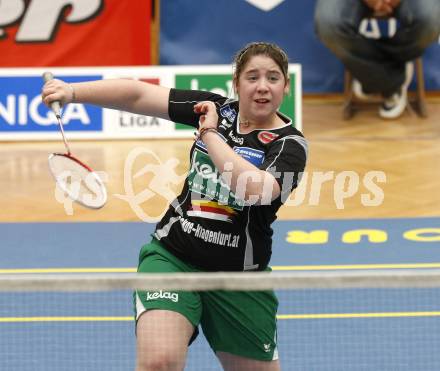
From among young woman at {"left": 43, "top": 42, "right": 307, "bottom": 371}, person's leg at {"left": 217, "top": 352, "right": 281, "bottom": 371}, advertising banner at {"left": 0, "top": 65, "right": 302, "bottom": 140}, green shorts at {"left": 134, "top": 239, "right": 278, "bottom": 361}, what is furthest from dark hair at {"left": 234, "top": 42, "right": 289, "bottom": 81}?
advertising banner at {"left": 0, "top": 65, "right": 302, "bottom": 140}

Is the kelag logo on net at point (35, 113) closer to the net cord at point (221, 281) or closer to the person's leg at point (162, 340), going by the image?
the person's leg at point (162, 340)

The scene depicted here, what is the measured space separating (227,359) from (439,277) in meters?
1.11

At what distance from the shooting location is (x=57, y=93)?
382 centimetres

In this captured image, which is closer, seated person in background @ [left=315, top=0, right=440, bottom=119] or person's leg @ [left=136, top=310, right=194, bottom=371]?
person's leg @ [left=136, top=310, right=194, bottom=371]

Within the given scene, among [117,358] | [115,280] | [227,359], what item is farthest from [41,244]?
[115,280]

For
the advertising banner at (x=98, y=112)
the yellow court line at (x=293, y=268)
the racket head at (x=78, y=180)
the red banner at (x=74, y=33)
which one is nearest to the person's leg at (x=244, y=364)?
the racket head at (x=78, y=180)

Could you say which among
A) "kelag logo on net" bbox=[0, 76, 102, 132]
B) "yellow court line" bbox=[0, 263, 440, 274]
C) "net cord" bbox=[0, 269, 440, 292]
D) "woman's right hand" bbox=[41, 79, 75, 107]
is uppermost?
"kelag logo on net" bbox=[0, 76, 102, 132]

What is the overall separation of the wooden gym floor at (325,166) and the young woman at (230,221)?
14.1 feet

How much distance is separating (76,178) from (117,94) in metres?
0.42

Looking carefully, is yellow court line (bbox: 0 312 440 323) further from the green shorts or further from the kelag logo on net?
the kelag logo on net

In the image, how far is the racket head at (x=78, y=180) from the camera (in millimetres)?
3945

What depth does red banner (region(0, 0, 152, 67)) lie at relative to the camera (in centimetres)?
1151

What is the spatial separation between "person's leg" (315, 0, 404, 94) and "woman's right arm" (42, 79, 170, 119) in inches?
272

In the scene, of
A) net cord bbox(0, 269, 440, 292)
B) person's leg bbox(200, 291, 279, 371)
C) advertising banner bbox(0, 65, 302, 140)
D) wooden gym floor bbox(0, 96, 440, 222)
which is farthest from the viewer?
advertising banner bbox(0, 65, 302, 140)
